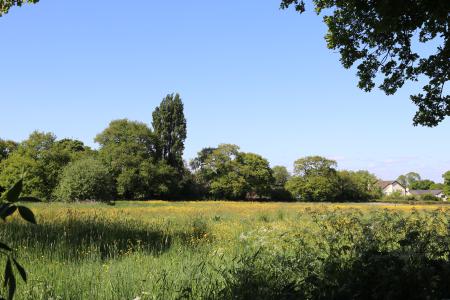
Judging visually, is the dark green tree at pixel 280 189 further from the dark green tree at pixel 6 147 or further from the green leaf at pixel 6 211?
the green leaf at pixel 6 211

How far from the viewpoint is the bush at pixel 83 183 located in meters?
44.3

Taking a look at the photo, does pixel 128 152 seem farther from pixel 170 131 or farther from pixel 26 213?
pixel 26 213

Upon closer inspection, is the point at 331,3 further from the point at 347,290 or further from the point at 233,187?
the point at 233,187

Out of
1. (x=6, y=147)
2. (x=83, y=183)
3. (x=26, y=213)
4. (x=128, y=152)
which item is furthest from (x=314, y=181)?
(x=26, y=213)

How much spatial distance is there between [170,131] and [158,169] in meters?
8.51

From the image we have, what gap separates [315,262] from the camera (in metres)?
5.71

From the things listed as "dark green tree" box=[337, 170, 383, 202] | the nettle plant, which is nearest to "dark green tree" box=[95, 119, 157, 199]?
"dark green tree" box=[337, 170, 383, 202]

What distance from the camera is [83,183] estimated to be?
44531mm

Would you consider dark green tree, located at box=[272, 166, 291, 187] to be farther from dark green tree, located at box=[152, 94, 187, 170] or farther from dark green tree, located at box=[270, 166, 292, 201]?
dark green tree, located at box=[152, 94, 187, 170]

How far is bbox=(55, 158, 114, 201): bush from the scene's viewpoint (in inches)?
1745

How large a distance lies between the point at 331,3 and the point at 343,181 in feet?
267

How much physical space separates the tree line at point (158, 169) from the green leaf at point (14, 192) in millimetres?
45715

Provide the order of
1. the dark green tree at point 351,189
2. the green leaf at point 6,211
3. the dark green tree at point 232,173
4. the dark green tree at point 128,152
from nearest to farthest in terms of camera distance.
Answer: the green leaf at point 6,211
the dark green tree at point 128,152
the dark green tree at point 232,173
the dark green tree at point 351,189

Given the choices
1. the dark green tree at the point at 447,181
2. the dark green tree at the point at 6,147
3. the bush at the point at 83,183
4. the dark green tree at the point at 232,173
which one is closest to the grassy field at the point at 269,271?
the bush at the point at 83,183
